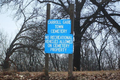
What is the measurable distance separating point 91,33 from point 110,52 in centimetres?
3417

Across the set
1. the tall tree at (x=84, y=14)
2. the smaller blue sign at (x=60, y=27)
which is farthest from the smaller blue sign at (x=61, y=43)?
the tall tree at (x=84, y=14)

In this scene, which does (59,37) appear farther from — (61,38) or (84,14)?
(84,14)

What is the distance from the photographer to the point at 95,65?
175 ft

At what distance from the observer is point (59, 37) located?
6.92m

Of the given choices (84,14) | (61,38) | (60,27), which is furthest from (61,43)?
(84,14)

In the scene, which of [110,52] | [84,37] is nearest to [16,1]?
[84,37]

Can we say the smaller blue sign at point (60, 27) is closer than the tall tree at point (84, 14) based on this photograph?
Yes

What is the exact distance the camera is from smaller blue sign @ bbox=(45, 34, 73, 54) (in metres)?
6.84

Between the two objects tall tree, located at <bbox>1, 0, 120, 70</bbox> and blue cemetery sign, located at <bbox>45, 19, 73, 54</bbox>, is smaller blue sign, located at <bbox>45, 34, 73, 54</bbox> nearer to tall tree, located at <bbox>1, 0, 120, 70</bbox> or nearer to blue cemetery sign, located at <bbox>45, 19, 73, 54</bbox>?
blue cemetery sign, located at <bbox>45, 19, 73, 54</bbox>

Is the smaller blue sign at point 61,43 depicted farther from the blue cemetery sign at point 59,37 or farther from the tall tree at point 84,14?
the tall tree at point 84,14

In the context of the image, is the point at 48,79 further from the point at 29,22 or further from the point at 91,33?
the point at 29,22

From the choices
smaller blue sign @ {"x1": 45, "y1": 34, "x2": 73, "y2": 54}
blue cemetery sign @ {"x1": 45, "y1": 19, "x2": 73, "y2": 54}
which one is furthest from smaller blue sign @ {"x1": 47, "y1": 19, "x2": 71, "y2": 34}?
smaller blue sign @ {"x1": 45, "y1": 34, "x2": 73, "y2": 54}

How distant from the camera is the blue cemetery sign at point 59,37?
6852mm

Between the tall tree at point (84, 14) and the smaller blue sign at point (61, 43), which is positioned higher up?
the tall tree at point (84, 14)
